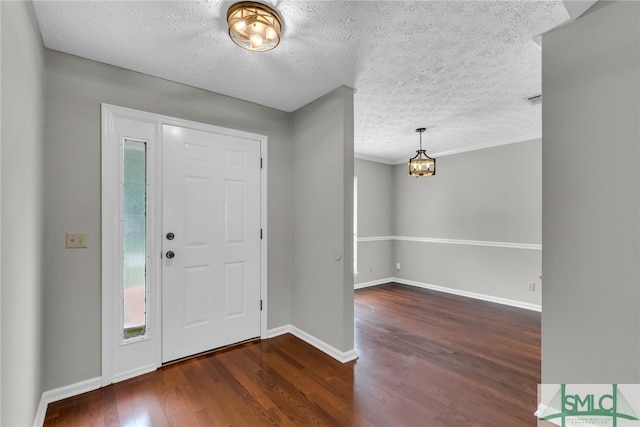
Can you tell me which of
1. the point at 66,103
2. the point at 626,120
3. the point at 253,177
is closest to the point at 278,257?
the point at 253,177

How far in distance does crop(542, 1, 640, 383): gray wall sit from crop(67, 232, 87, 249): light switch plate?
3.18 metres

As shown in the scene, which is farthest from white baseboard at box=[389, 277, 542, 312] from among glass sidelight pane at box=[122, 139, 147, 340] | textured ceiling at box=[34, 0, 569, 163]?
glass sidelight pane at box=[122, 139, 147, 340]

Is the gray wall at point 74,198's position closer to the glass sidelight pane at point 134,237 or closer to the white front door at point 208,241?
the glass sidelight pane at point 134,237

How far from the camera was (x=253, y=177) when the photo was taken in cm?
299

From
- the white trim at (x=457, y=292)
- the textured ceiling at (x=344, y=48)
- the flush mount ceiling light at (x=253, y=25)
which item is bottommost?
the white trim at (x=457, y=292)

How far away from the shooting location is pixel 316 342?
9.39 ft

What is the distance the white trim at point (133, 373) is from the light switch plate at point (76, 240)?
40.5 inches

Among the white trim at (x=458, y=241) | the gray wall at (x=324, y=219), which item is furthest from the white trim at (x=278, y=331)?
the white trim at (x=458, y=241)

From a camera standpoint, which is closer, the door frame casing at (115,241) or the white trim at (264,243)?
the door frame casing at (115,241)

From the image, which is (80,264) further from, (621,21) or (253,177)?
(621,21)

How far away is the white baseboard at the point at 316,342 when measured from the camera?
2594mm

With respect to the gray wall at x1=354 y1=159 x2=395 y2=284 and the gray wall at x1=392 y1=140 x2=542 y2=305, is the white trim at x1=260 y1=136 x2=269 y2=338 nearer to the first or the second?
the gray wall at x1=354 y1=159 x2=395 y2=284

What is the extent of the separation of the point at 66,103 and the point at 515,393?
385 cm

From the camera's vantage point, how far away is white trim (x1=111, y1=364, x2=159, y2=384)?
7.32 ft
